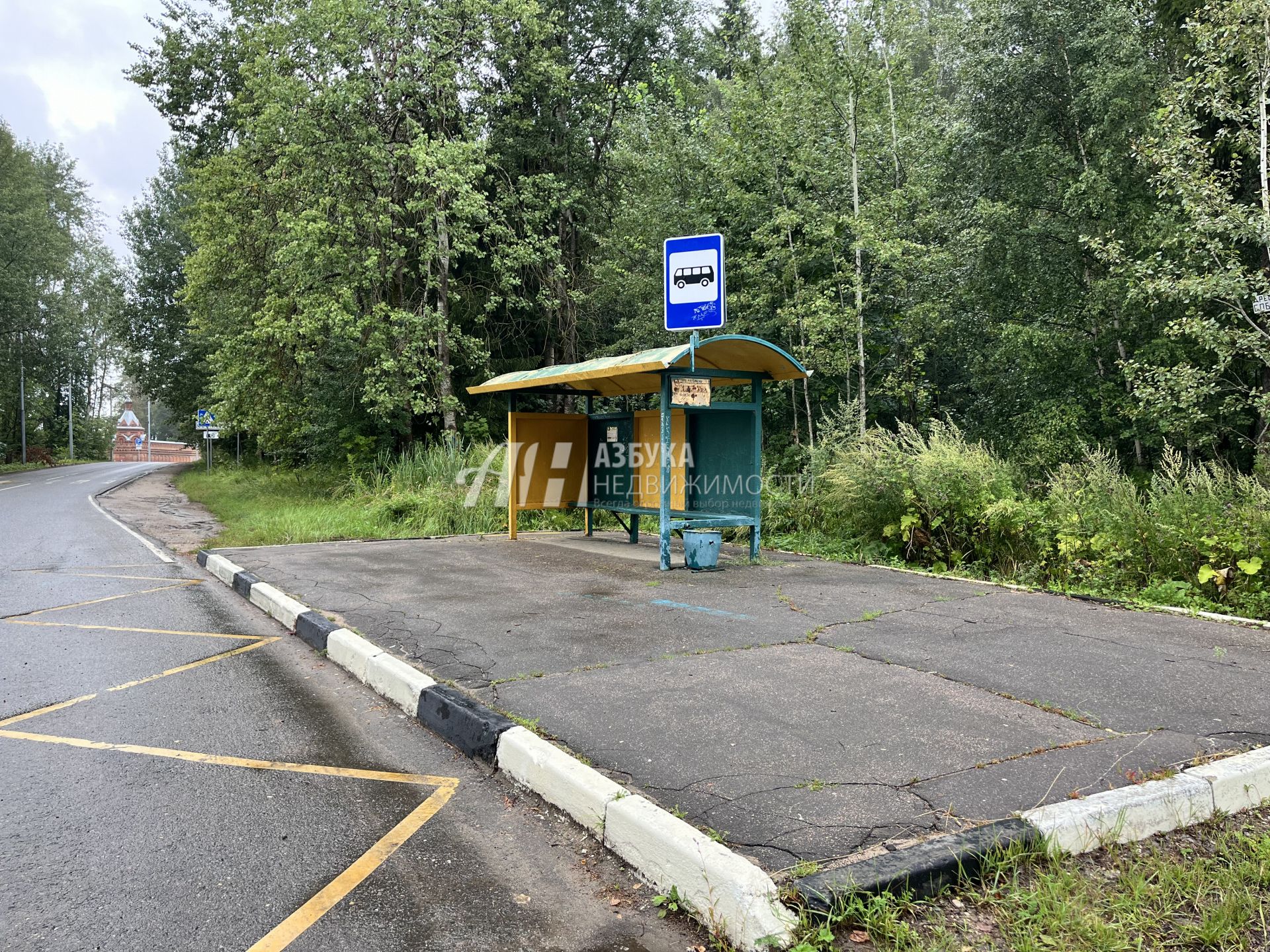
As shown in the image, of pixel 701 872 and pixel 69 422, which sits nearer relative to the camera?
pixel 701 872

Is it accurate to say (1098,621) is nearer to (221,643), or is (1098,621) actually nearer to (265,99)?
(221,643)

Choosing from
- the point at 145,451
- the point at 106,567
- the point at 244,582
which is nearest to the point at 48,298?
the point at 106,567

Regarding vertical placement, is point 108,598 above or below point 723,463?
below

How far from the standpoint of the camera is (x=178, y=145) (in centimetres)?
2612

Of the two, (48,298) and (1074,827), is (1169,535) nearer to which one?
(1074,827)

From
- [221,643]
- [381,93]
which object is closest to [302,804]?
[221,643]

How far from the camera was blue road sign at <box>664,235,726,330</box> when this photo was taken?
9016 mm

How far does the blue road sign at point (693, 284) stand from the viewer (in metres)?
9.02

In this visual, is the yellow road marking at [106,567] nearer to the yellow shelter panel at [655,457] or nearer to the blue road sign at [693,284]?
the yellow shelter panel at [655,457]

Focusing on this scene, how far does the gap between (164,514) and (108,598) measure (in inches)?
532

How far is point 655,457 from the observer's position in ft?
37.9

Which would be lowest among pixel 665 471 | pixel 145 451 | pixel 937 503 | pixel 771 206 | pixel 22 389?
pixel 937 503

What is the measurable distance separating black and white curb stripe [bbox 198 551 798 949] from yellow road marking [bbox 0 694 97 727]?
64.6 inches

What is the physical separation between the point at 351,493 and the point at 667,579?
495 inches
